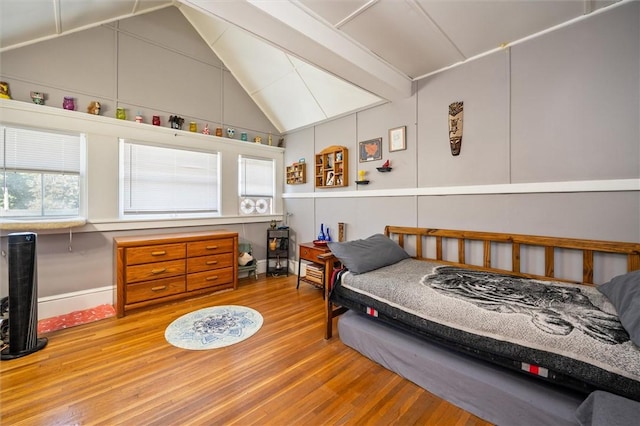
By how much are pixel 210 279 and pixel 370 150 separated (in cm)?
267

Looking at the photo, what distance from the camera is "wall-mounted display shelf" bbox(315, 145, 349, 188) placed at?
354 cm

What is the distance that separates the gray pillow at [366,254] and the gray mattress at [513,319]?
0.10 metres

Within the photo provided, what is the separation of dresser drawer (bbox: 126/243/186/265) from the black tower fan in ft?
2.42

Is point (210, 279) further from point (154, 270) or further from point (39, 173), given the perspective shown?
point (39, 173)

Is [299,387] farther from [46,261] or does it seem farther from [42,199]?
[42,199]

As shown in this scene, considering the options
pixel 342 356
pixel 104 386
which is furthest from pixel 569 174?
pixel 104 386

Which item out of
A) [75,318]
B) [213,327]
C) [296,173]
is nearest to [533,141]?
[296,173]

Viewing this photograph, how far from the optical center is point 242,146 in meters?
4.09

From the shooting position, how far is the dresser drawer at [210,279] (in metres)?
3.20

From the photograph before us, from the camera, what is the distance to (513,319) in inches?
55.5

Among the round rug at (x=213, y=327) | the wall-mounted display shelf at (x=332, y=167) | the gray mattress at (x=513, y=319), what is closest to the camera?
the gray mattress at (x=513, y=319)

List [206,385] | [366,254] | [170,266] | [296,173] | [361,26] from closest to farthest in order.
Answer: [206,385]
[361,26]
[366,254]
[170,266]
[296,173]

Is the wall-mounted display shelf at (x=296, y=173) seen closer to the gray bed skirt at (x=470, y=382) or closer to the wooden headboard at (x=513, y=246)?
the wooden headboard at (x=513, y=246)

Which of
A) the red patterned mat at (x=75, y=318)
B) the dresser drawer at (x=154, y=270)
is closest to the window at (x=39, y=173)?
the dresser drawer at (x=154, y=270)
